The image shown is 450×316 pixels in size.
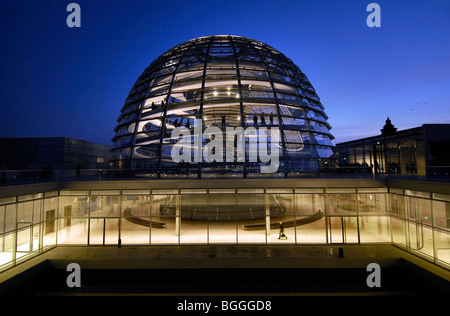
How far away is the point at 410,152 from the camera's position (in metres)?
26.2

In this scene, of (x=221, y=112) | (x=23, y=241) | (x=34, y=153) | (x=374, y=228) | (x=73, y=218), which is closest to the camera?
(x=23, y=241)

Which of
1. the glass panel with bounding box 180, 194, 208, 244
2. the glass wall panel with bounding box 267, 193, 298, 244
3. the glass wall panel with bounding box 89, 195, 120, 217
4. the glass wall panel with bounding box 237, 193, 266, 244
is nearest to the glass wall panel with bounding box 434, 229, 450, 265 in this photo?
the glass wall panel with bounding box 267, 193, 298, 244

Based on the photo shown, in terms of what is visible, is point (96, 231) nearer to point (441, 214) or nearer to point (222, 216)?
point (222, 216)

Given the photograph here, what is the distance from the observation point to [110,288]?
39.7 feet

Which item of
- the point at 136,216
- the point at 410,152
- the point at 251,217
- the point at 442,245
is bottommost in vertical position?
the point at 442,245

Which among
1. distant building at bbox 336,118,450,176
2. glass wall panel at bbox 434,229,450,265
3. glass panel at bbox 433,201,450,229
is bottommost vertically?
glass wall panel at bbox 434,229,450,265

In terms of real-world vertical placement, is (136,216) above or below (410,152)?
below

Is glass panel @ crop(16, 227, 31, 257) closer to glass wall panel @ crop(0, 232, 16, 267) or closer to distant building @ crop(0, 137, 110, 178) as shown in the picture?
glass wall panel @ crop(0, 232, 16, 267)

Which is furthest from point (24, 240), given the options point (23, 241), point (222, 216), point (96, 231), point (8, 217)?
point (222, 216)

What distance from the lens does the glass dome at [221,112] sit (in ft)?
56.3

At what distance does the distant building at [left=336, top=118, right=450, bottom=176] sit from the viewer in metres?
Answer: 20.7

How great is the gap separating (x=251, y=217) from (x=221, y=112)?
8307 mm

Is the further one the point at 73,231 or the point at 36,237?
the point at 73,231

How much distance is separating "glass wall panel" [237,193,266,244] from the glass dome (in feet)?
5.77
